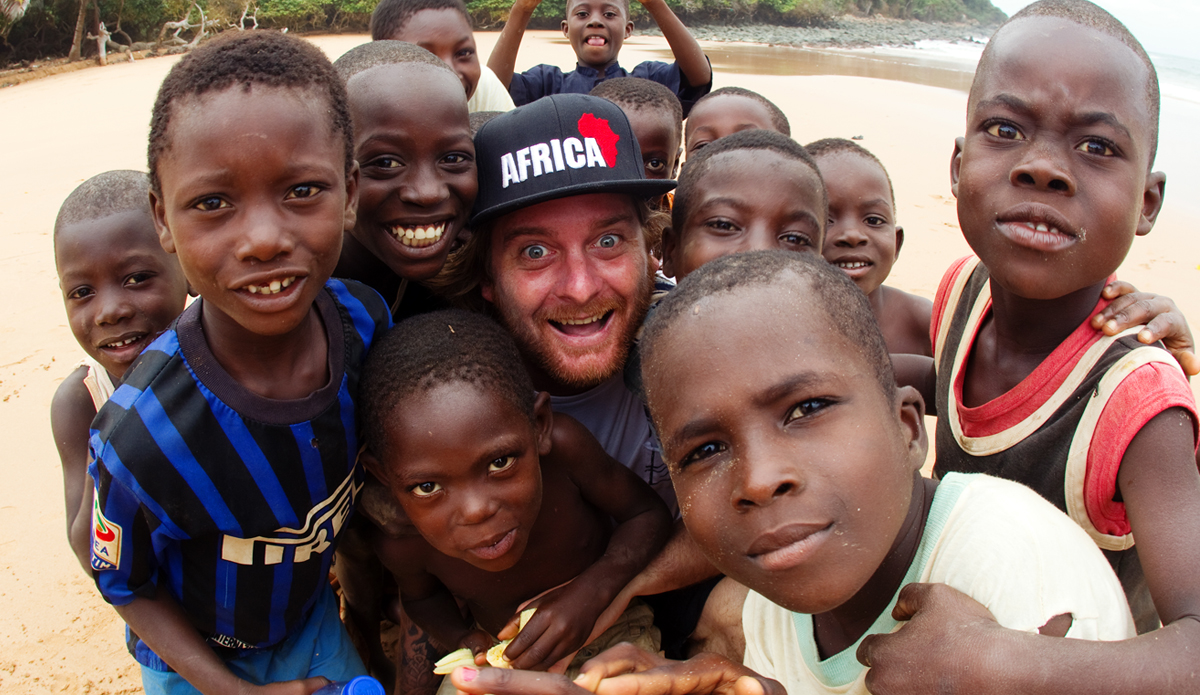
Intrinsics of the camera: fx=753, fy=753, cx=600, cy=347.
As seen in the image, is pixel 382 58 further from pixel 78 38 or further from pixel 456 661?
pixel 78 38

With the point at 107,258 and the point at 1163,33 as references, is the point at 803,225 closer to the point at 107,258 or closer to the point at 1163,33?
the point at 107,258

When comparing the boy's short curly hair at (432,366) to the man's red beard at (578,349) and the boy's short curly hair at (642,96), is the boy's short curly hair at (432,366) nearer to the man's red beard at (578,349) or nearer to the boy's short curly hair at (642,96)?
the man's red beard at (578,349)

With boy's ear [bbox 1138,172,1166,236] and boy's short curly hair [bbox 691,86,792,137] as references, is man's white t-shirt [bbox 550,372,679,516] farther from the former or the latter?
boy's short curly hair [bbox 691,86,792,137]

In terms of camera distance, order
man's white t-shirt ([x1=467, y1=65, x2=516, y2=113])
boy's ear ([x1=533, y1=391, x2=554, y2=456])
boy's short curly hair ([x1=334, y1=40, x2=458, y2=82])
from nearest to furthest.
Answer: boy's ear ([x1=533, y1=391, x2=554, y2=456]) → boy's short curly hair ([x1=334, y1=40, x2=458, y2=82]) → man's white t-shirt ([x1=467, y1=65, x2=516, y2=113])

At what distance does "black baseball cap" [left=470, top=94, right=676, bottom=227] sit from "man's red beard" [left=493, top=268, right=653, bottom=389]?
286mm

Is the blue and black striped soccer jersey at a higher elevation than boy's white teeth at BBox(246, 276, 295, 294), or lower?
lower

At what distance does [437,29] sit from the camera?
13.4 ft

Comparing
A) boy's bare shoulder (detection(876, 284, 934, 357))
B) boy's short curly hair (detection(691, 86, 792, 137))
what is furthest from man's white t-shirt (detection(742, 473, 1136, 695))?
boy's short curly hair (detection(691, 86, 792, 137))

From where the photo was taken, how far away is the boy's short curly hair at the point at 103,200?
2.21m

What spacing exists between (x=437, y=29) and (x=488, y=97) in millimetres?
650

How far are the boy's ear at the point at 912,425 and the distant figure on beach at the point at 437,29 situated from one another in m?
3.27

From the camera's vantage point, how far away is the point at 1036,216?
5.87 ft

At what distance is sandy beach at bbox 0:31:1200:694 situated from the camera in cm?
287

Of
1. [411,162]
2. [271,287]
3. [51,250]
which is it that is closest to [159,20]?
[51,250]
